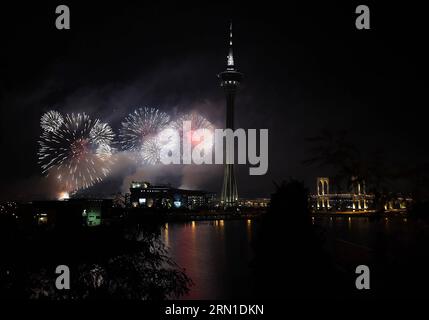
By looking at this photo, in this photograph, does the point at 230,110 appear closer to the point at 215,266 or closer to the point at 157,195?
the point at 157,195

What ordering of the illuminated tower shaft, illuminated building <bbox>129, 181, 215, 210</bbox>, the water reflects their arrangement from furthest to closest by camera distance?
1. illuminated building <bbox>129, 181, 215, 210</bbox>
2. the illuminated tower shaft
3. the water

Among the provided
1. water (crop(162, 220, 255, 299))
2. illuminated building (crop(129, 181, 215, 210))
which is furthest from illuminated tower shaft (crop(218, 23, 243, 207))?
water (crop(162, 220, 255, 299))

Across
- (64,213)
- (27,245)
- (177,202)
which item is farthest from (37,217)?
(177,202)

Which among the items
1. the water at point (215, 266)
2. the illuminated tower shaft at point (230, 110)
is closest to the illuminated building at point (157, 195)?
the illuminated tower shaft at point (230, 110)

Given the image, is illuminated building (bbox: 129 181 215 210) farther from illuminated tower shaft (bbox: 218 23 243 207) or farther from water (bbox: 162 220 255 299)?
water (bbox: 162 220 255 299)

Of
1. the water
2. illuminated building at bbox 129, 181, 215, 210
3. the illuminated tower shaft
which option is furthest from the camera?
illuminated building at bbox 129, 181, 215, 210

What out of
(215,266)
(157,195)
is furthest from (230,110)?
(215,266)

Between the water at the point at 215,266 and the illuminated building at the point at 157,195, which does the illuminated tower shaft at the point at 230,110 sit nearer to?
the illuminated building at the point at 157,195
